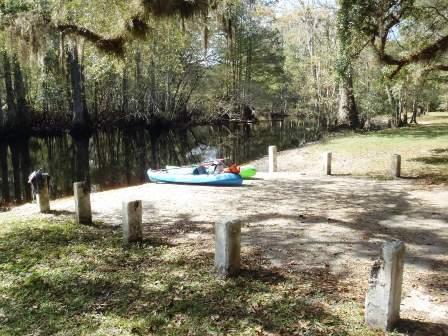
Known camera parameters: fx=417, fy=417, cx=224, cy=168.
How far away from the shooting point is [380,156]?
1644 cm

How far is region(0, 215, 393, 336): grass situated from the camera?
4348 millimetres

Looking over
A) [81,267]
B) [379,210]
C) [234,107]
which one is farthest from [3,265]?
[234,107]

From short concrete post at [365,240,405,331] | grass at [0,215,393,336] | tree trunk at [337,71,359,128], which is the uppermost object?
tree trunk at [337,71,359,128]

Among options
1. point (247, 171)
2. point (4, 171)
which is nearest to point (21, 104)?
point (4, 171)

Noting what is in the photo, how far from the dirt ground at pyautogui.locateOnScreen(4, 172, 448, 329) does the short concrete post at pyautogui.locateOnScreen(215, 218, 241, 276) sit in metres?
0.61

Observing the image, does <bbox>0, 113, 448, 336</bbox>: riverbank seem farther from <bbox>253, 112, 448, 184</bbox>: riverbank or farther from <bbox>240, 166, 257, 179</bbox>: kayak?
<bbox>253, 112, 448, 184</bbox>: riverbank

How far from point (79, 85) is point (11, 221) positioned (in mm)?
21849

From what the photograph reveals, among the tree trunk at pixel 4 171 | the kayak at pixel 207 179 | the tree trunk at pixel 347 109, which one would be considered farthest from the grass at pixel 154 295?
the tree trunk at pixel 347 109

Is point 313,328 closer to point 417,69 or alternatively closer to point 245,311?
point 245,311

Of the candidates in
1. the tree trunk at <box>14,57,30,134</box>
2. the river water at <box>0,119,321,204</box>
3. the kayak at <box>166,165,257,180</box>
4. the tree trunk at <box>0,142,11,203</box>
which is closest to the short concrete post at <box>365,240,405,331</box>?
the kayak at <box>166,165,257,180</box>

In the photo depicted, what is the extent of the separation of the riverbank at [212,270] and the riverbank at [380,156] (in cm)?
414

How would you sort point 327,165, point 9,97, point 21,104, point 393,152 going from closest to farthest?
point 327,165, point 393,152, point 9,97, point 21,104

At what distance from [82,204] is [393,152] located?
43.3 ft

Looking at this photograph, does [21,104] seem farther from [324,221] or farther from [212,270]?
[212,270]
